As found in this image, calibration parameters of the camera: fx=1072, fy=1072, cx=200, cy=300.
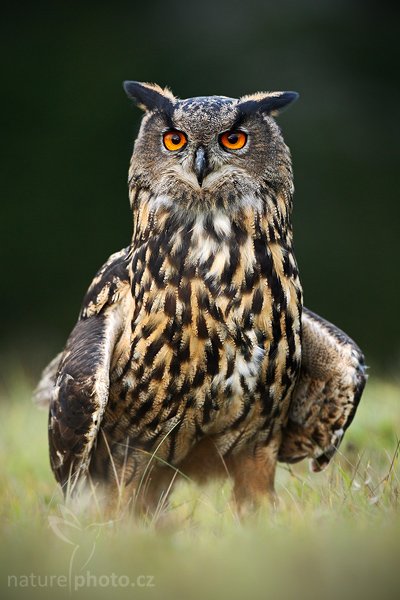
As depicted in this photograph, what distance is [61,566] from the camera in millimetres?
2439

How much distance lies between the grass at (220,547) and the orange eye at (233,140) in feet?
3.46

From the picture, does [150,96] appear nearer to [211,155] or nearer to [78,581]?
[211,155]

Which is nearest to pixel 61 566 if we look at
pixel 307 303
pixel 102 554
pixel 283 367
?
pixel 102 554

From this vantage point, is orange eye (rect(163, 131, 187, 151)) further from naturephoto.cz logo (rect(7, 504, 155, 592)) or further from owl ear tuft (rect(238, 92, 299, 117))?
naturephoto.cz logo (rect(7, 504, 155, 592))

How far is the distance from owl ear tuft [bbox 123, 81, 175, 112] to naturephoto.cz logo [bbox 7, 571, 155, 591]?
5.27 feet

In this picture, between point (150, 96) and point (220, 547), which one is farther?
point (150, 96)

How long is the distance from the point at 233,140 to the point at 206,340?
2.12ft

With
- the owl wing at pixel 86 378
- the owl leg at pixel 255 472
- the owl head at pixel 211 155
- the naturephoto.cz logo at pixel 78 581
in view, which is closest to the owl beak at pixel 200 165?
the owl head at pixel 211 155

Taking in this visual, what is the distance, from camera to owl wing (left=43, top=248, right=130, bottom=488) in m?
3.23

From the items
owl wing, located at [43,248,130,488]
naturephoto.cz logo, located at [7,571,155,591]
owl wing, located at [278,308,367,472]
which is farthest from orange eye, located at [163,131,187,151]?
naturephoto.cz logo, located at [7,571,155,591]

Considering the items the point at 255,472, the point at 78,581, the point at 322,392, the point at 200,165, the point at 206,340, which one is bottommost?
the point at 255,472

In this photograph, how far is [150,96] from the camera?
3.56 metres

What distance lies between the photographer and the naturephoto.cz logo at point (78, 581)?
2350 mm

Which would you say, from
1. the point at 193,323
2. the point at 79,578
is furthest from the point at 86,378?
the point at 79,578
